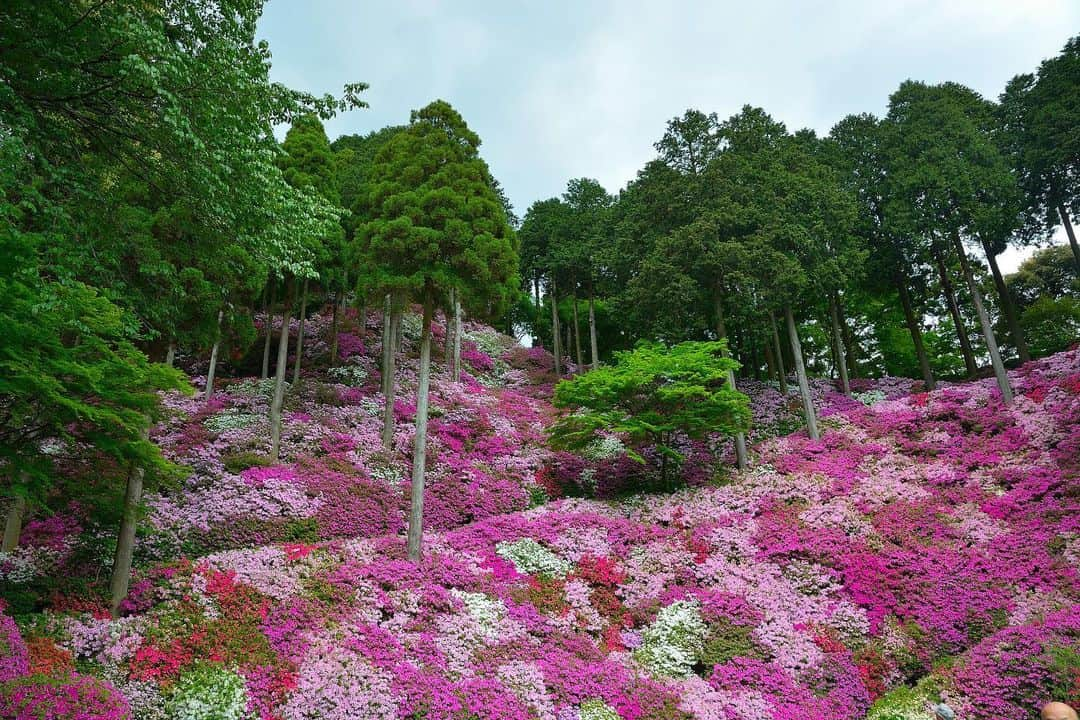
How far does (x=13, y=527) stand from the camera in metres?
10.1

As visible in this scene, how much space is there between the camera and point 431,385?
23125 millimetres

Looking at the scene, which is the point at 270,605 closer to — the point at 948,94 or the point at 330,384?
the point at 330,384

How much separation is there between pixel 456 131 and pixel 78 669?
521 inches

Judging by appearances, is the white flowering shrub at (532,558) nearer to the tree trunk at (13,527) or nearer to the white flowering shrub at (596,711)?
the white flowering shrub at (596,711)

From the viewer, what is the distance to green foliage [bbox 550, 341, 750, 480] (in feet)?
52.7

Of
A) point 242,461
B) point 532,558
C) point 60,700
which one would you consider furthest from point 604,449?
point 60,700

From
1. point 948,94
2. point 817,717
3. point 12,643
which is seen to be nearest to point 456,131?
point 12,643

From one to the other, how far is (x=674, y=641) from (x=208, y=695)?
7.30 meters

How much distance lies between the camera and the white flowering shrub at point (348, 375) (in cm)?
2245

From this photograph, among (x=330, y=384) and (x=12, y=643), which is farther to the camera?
(x=330, y=384)

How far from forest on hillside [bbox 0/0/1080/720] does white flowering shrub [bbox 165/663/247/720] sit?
4 centimetres

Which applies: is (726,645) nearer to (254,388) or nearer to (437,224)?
(437,224)

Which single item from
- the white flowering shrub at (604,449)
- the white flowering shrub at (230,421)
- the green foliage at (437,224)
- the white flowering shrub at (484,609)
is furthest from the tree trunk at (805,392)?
the white flowering shrub at (230,421)

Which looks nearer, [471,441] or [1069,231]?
[471,441]
